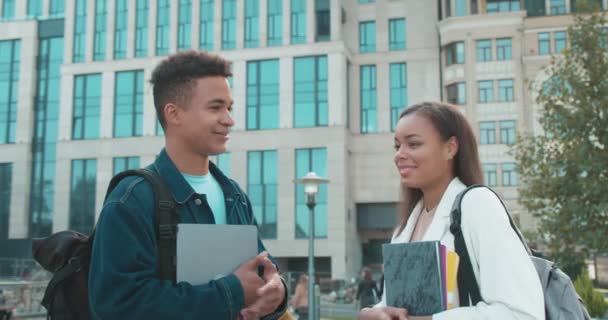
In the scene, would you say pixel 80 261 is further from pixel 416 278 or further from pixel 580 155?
pixel 580 155

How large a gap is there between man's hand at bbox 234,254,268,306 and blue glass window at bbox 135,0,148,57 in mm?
50689

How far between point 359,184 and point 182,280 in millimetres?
45830

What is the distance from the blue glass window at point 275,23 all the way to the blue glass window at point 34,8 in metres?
21.8

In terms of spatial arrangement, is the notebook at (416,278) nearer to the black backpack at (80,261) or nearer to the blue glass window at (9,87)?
the black backpack at (80,261)

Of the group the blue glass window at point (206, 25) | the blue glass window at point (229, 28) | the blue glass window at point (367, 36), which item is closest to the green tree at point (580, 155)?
the blue glass window at point (367, 36)

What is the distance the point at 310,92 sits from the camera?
47375 millimetres

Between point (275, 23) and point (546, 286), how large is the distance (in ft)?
157

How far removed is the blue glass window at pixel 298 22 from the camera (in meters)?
48.2

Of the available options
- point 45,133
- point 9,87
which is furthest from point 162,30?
point 9,87

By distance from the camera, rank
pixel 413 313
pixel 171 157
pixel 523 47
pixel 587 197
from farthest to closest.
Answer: pixel 523 47 → pixel 587 197 → pixel 171 157 → pixel 413 313

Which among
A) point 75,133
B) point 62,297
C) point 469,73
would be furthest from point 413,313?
point 75,133

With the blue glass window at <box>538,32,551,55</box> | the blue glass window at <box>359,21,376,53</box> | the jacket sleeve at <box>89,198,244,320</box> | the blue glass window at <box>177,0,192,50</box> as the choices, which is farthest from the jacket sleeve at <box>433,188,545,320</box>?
the blue glass window at <box>177,0,192,50</box>

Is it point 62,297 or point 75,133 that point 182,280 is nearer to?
point 62,297

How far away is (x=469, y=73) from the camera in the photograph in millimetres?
45000
